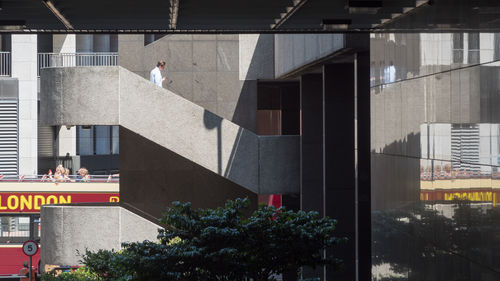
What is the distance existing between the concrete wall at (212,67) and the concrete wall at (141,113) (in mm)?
4088

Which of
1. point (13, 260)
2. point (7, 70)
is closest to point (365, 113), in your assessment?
point (13, 260)

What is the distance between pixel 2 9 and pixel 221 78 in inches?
607

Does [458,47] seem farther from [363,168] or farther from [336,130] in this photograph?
[336,130]

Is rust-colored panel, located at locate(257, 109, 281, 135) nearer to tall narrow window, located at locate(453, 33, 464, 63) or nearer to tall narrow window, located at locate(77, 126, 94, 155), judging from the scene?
tall narrow window, located at locate(453, 33, 464, 63)

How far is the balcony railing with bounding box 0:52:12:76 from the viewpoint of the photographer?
171ft

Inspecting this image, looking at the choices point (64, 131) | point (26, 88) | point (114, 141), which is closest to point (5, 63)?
point (26, 88)

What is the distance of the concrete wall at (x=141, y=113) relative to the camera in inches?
867

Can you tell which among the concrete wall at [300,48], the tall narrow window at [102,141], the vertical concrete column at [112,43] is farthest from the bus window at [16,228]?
the vertical concrete column at [112,43]

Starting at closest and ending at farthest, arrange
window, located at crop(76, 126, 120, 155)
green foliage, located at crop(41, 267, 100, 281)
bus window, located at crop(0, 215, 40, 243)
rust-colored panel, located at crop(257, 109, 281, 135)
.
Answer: green foliage, located at crop(41, 267, 100, 281) → rust-colored panel, located at crop(257, 109, 281, 135) → bus window, located at crop(0, 215, 40, 243) → window, located at crop(76, 126, 120, 155)

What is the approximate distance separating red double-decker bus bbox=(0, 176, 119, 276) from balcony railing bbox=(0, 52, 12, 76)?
21620 millimetres

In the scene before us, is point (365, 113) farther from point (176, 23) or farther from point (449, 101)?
point (449, 101)

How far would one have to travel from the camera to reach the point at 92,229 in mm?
23109

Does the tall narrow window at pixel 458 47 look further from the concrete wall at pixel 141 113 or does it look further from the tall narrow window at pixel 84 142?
the tall narrow window at pixel 84 142

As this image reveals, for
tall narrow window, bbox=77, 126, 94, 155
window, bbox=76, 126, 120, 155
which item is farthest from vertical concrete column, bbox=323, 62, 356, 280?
tall narrow window, bbox=77, 126, 94, 155
